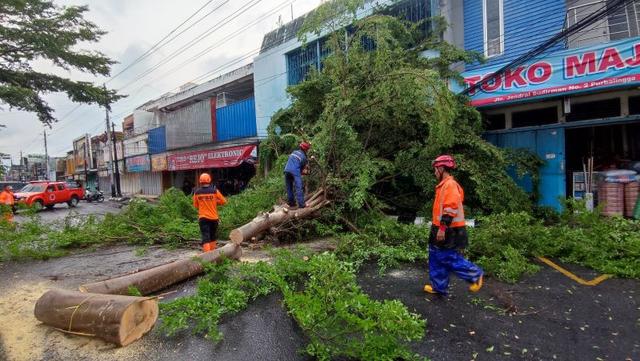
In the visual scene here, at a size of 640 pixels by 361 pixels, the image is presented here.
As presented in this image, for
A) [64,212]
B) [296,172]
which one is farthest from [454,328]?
[64,212]

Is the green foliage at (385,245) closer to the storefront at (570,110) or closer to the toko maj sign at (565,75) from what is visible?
the storefront at (570,110)

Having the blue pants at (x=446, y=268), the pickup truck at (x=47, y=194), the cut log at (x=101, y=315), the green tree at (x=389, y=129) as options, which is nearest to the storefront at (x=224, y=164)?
the pickup truck at (x=47, y=194)

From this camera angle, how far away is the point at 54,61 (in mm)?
16641

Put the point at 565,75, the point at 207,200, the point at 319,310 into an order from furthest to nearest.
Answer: the point at 565,75 < the point at 207,200 < the point at 319,310

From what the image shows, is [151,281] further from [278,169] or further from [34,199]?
[34,199]

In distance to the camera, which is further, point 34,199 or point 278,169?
point 34,199

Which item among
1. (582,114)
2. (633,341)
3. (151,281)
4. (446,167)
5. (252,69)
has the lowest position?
(633,341)

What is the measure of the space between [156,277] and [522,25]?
407 inches

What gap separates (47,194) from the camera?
1989cm

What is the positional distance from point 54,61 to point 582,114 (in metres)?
20.7

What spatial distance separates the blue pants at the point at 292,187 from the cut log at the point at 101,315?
12.7 feet

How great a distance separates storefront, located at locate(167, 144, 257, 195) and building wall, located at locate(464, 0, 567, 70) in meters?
9.72

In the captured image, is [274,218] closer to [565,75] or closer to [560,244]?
[560,244]

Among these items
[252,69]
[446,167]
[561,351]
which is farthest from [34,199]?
[561,351]
